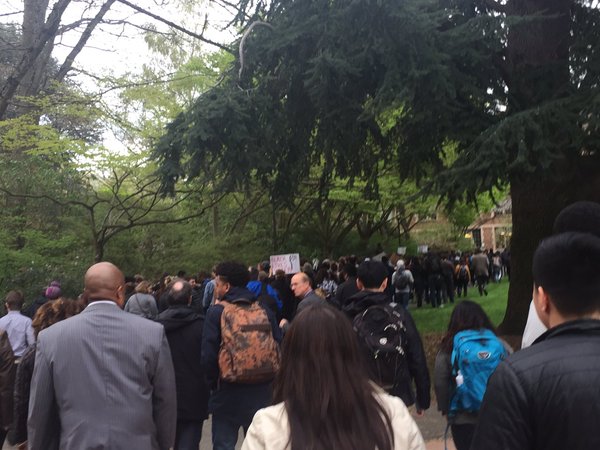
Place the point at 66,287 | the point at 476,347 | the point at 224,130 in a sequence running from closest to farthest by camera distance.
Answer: the point at 476,347, the point at 224,130, the point at 66,287

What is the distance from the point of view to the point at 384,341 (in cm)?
477

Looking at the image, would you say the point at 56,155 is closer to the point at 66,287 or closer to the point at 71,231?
the point at 71,231

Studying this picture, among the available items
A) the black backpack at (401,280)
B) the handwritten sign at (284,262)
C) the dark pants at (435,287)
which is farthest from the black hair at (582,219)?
the dark pants at (435,287)

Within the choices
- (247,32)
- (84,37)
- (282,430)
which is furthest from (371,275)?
(84,37)

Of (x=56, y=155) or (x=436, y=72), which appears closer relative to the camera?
(x=436, y=72)

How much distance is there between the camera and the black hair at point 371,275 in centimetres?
501

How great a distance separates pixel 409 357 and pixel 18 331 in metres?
4.31

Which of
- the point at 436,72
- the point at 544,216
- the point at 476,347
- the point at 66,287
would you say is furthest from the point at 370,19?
the point at 66,287

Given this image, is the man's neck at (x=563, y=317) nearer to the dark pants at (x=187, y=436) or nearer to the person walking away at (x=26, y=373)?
the person walking away at (x=26, y=373)

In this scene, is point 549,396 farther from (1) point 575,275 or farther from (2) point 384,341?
(2) point 384,341

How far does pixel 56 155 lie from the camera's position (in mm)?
17969

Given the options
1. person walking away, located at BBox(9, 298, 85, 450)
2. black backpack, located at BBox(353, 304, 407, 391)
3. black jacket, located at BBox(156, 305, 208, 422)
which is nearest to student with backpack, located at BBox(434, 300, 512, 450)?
black backpack, located at BBox(353, 304, 407, 391)

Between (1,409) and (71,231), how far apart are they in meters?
14.3

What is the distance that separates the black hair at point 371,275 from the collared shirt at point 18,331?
3886 mm
